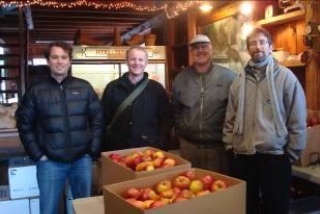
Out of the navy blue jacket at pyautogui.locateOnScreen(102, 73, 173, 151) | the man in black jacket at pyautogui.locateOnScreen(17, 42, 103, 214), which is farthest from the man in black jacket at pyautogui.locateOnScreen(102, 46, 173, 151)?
the man in black jacket at pyautogui.locateOnScreen(17, 42, 103, 214)

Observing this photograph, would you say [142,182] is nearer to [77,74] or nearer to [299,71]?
[299,71]

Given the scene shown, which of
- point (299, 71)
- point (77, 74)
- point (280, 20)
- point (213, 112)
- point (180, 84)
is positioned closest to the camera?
point (213, 112)

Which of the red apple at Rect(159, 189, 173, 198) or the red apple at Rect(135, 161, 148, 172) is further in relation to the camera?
the red apple at Rect(135, 161, 148, 172)

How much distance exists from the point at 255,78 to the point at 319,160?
0.78 metres

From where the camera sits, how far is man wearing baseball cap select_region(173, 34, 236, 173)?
95.3 inches

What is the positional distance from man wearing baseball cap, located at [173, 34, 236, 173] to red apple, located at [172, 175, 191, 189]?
3.43 ft

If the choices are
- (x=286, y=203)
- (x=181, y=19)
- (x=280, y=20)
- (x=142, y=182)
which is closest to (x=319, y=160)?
(x=286, y=203)

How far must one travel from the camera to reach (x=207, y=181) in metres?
1.37

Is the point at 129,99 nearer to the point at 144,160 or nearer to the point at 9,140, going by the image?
the point at 144,160

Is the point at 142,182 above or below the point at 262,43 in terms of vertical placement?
below

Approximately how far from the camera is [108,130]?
2490mm

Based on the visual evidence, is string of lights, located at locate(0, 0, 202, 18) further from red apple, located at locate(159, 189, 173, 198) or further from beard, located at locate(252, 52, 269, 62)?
red apple, located at locate(159, 189, 173, 198)

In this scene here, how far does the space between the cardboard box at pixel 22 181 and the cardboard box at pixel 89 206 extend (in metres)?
1.39

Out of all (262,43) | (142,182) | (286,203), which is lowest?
(286,203)
